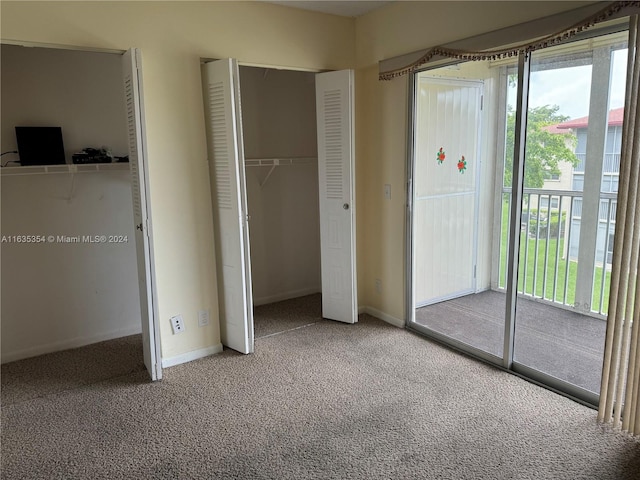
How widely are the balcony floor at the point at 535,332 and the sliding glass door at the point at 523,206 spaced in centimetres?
1

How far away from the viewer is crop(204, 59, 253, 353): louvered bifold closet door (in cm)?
312

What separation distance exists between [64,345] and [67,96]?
187 cm

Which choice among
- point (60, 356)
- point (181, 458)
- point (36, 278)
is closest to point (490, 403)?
point (181, 458)

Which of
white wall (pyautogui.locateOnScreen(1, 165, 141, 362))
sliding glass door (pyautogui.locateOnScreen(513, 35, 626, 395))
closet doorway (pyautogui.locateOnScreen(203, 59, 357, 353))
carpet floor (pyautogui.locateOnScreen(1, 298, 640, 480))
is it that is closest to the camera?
carpet floor (pyautogui.locateOnScreen(1, 298, 640, 480))

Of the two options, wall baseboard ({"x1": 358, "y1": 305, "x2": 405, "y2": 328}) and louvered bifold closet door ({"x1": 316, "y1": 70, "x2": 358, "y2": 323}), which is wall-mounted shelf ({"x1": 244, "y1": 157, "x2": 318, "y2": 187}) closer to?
louvered bifold closet door ({"x1": 316, "y1": 70, "x2": 358, "y2": 323})

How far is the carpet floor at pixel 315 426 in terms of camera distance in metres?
2.18

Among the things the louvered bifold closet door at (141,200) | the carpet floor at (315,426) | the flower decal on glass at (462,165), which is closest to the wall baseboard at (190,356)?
the carpet floor at (315,426)

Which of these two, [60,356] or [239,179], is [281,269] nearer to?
[239,179]

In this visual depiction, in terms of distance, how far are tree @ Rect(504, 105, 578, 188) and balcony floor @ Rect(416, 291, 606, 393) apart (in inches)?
36.0

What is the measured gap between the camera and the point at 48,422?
8.52 feet

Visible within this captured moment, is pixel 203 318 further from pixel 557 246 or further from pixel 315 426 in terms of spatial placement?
pixel 557 246

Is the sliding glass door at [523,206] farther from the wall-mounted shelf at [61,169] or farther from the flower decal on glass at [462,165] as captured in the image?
the wall-mounted shelf at [61,169]

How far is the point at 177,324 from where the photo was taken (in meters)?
3.29

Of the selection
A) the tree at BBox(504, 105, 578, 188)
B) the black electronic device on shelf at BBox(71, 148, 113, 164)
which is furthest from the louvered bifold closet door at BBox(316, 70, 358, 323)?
the black electronic device on shelf at BBox(71, 148, 113, 164)
